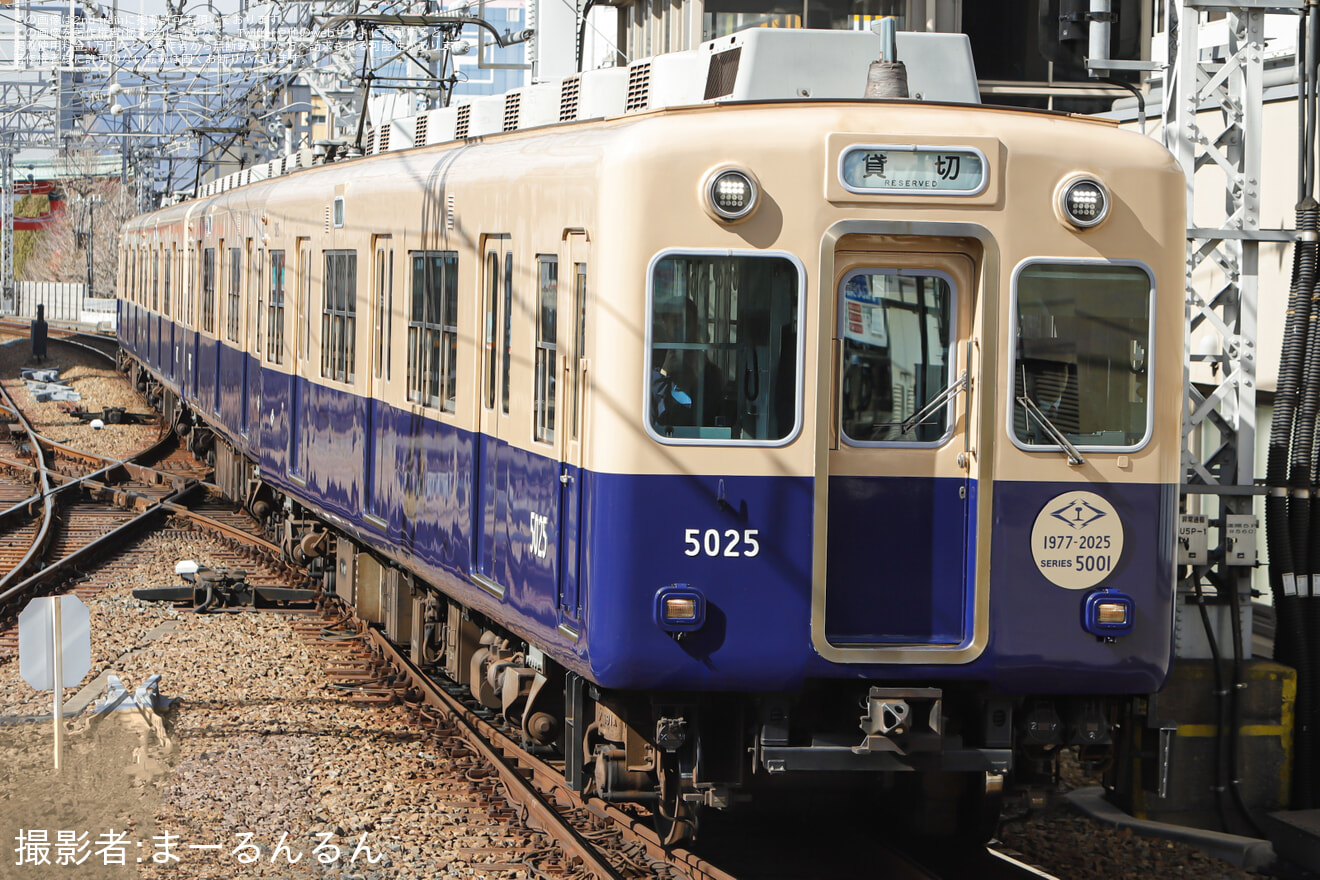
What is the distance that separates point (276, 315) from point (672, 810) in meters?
7.68

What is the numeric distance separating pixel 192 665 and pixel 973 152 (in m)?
6.75

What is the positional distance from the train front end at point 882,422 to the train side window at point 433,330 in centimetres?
229

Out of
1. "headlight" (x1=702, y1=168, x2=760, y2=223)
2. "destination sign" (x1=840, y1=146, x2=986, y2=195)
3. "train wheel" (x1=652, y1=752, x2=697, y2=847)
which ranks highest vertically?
"destination sign" (x1=840, y1=146, x2=986, y2=195)

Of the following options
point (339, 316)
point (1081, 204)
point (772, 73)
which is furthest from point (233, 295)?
point (1081, 204)

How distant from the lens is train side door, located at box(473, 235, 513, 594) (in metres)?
7.43

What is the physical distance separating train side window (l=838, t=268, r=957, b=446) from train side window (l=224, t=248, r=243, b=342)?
33.5ft

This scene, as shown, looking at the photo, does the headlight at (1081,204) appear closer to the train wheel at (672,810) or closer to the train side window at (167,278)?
the train wheel at (672,810)

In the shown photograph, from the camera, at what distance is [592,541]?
6.18 m

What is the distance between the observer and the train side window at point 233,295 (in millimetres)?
15430

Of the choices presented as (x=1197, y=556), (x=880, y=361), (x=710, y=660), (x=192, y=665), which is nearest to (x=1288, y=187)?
(x=1197, y=556)

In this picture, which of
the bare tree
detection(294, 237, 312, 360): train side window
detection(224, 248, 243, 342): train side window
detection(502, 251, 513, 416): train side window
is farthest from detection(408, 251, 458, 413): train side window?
the bare tree

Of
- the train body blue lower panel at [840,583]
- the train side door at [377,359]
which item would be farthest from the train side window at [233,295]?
the train body blue lower panel at [840,583]

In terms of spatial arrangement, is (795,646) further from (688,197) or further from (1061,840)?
(1061,840)

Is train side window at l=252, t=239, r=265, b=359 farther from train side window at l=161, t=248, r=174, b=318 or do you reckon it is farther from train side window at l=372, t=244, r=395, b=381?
train side window at l=161, t=248, r=174, b=318
